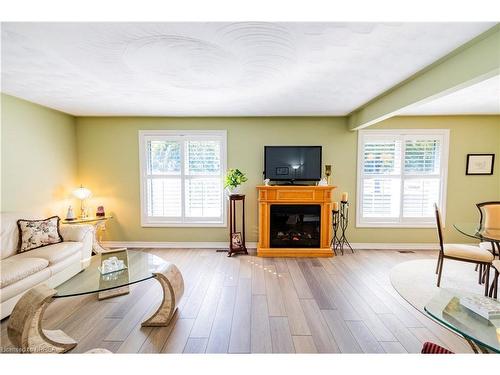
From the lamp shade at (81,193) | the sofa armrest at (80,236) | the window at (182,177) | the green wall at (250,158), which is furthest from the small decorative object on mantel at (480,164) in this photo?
the lamp shade at (81,193)

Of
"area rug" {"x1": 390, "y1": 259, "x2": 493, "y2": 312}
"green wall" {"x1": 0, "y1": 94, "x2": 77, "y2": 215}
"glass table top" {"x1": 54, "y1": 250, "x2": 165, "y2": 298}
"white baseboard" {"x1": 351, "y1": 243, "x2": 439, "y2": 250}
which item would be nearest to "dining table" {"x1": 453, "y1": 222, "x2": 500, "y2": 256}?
"area rug" {"x1": 390, "y1": 259, "x2": 493, "y2": 312}

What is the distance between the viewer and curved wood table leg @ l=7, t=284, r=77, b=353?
1.71 meters

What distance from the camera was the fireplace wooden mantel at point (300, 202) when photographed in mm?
4082

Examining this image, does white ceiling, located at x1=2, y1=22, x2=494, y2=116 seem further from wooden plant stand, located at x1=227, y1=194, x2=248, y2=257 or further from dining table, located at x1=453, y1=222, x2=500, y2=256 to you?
dining table, located at x1=453, y1=222, x2=500, y2=256

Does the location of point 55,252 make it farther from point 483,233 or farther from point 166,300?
point 483,233

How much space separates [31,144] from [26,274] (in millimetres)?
2141

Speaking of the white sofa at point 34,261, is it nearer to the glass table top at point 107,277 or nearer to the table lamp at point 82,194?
the glass table top at point 107,277

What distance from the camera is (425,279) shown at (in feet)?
10.4

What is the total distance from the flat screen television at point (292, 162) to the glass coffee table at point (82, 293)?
2572 mm

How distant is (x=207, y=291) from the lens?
113 inches

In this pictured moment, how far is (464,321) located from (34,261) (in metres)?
3.82

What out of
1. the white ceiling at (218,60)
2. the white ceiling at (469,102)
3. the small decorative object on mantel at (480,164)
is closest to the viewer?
the white ceiling at (218,60)
